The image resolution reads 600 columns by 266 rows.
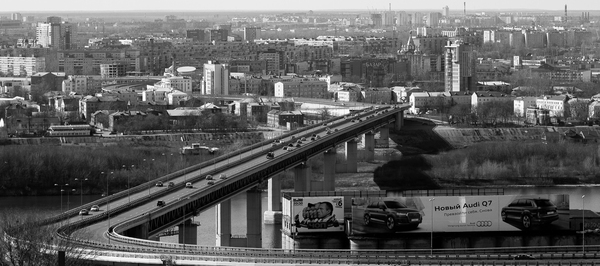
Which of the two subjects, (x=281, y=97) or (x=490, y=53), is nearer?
(x=281, y=97)

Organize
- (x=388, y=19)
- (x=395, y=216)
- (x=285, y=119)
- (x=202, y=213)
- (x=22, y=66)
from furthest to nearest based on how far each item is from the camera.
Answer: (x=388, y=19), (x=22, y=66), (x=285, y=119), (x=202, y=213), (x=395, y=216)

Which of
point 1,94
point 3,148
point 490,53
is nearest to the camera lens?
point 3,148

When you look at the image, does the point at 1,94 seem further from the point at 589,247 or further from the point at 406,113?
the point at 589,247

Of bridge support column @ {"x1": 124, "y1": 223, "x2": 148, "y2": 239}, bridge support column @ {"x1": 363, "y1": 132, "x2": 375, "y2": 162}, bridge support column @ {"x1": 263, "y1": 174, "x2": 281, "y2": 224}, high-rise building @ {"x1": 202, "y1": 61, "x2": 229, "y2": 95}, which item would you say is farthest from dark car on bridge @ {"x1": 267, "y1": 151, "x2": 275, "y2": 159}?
high-rise building @ {"x1": 202, "y1": 61, "x2": 229, "y2": 95}

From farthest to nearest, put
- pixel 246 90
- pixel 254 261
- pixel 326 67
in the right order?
pixel 326 67
pixel 246 90
pixel 254 261

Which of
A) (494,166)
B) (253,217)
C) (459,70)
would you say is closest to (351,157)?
(494,166)

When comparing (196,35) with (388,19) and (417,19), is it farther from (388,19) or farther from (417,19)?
(417,19)

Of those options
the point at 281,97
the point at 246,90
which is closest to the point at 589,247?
the point at 281,97
